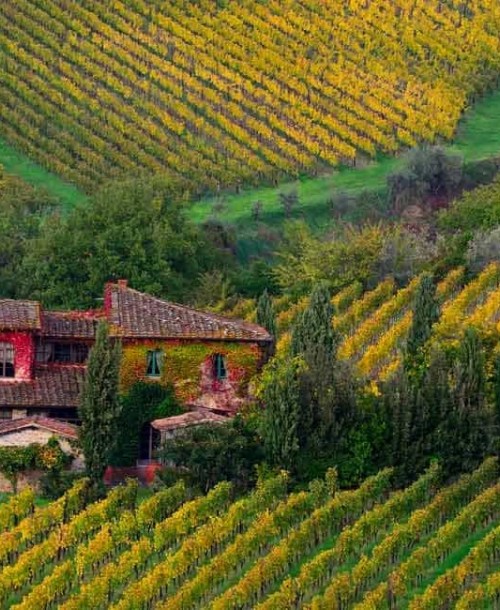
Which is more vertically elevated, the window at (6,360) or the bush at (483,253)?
the bush at (483,253)

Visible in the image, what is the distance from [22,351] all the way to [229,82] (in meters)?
50.9

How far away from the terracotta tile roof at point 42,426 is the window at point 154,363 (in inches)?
131

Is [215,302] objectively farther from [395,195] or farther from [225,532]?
[225,532]

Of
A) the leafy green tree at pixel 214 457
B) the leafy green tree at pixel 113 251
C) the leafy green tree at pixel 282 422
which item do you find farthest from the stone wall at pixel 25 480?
the leafy green tree at pixel 113 251

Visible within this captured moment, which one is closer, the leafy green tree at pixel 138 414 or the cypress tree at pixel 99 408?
the cypress tree at pixel 99 408

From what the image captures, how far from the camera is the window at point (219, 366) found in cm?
7962

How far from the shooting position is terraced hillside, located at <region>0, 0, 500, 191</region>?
12288 centimetres

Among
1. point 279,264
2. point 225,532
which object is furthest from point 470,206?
point 225,532

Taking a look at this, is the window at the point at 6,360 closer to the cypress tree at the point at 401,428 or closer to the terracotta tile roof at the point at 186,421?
the terracotta tile roof at the point at 186,421

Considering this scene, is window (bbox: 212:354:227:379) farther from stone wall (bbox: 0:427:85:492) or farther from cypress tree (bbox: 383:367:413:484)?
cypress tree (bbox: 383:367:413:484)

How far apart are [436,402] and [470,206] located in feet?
110

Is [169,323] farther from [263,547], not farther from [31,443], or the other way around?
[263,547]

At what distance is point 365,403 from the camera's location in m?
76.1

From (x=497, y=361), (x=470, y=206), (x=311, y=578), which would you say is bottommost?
(x=311, y=578)
